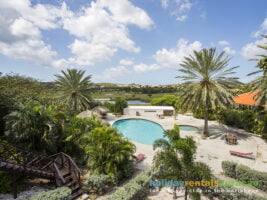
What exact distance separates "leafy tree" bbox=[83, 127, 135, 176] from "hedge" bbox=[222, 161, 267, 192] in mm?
5711

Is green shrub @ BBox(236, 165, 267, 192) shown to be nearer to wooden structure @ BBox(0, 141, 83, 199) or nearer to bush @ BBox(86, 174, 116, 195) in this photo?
bush @ BBox(86, 174, 116, 195)

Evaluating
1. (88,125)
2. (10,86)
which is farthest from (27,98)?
(88,125)

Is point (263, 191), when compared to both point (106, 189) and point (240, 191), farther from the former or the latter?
point (106, 189)

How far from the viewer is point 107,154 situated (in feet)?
26.0

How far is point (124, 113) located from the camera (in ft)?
86.5

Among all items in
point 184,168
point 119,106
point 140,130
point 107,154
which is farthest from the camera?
point 119,106

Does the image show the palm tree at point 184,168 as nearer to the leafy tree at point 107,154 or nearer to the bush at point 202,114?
the leafy tree at point 107,154

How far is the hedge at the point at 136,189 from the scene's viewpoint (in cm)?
584

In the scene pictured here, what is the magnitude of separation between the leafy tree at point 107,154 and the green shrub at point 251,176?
19.7ft

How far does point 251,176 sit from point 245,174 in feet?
0.81

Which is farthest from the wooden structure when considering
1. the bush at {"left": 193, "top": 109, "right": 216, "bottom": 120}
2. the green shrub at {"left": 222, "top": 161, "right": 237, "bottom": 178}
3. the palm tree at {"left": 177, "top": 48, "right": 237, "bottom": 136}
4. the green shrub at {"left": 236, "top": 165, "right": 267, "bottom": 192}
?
the bush at {"left": 193, "top": 109, "right": 216, "bottom": 120}

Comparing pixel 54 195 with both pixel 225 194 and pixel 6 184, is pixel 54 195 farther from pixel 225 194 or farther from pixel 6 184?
pixel 225 194

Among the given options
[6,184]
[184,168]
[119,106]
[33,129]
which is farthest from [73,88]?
[184,168]

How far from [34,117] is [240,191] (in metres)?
11.0
